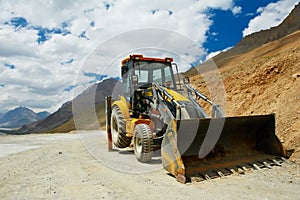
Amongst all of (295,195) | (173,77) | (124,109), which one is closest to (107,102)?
(124,109)

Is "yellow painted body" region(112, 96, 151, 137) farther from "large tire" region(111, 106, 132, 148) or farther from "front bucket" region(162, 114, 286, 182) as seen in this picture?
"front bucket" region(162, 114, 286, 182)

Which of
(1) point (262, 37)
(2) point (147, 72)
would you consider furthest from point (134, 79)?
(1) point (262, 37)

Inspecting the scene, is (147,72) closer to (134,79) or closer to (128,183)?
(134,79)

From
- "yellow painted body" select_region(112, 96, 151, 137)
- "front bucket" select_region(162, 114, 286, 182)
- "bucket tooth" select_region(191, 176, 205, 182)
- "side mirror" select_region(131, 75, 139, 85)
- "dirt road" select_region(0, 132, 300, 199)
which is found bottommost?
"dirt road" select_region(0, 132, 300, 199)

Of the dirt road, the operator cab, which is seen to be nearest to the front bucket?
the dirt road

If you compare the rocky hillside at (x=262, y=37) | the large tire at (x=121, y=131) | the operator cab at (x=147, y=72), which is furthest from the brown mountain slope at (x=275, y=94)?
the rocky hillside at (x=262, y=37)

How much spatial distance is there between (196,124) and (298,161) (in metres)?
2.47

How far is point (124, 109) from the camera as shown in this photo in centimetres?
789

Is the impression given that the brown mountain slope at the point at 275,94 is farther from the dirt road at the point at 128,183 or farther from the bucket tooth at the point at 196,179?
the bucket tooth at the point at 196,179

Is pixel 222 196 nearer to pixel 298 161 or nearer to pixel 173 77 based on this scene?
pixel 298 161

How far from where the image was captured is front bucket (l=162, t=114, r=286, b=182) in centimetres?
500

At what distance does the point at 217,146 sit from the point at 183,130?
1.12 m

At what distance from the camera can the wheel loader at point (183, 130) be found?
5.13m

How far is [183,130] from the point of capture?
519cm
